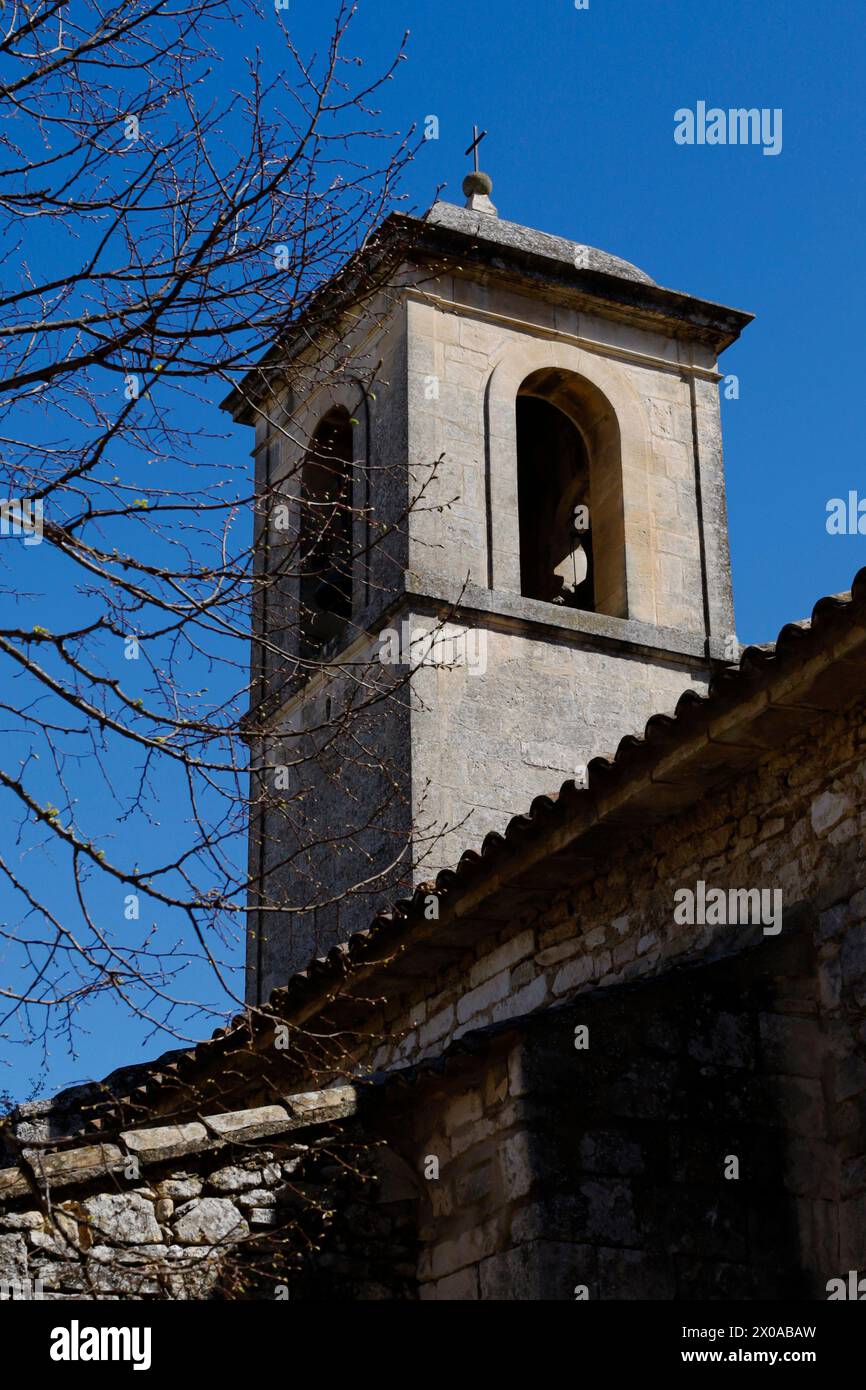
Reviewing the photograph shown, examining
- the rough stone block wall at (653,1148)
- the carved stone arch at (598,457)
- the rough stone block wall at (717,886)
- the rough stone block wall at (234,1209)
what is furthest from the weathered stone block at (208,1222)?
the carved stone arch at (598,457)

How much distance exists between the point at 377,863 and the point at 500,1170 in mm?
4870

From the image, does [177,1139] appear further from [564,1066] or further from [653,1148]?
[653,1148]

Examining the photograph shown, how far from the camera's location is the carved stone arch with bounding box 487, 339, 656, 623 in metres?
12.9

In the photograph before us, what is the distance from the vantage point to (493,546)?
41.6 feet

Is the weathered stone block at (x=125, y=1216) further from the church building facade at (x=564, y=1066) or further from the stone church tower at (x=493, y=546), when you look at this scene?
the stone church tower at (x=493, y=546)

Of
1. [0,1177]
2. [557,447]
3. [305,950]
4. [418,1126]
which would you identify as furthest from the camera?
[557,447]

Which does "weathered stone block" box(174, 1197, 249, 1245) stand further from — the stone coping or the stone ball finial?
the stone ball finial

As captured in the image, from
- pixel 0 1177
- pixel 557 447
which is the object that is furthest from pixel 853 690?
pixel 557 447

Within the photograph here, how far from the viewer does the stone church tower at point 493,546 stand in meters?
11.9

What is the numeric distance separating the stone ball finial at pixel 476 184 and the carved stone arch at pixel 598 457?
1464mm

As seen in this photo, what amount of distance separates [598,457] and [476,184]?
7.59 feet

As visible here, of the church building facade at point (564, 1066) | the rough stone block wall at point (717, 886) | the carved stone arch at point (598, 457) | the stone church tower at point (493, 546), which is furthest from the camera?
the carved stone arch at point (598, 457)

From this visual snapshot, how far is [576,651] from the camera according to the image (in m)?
12.6
